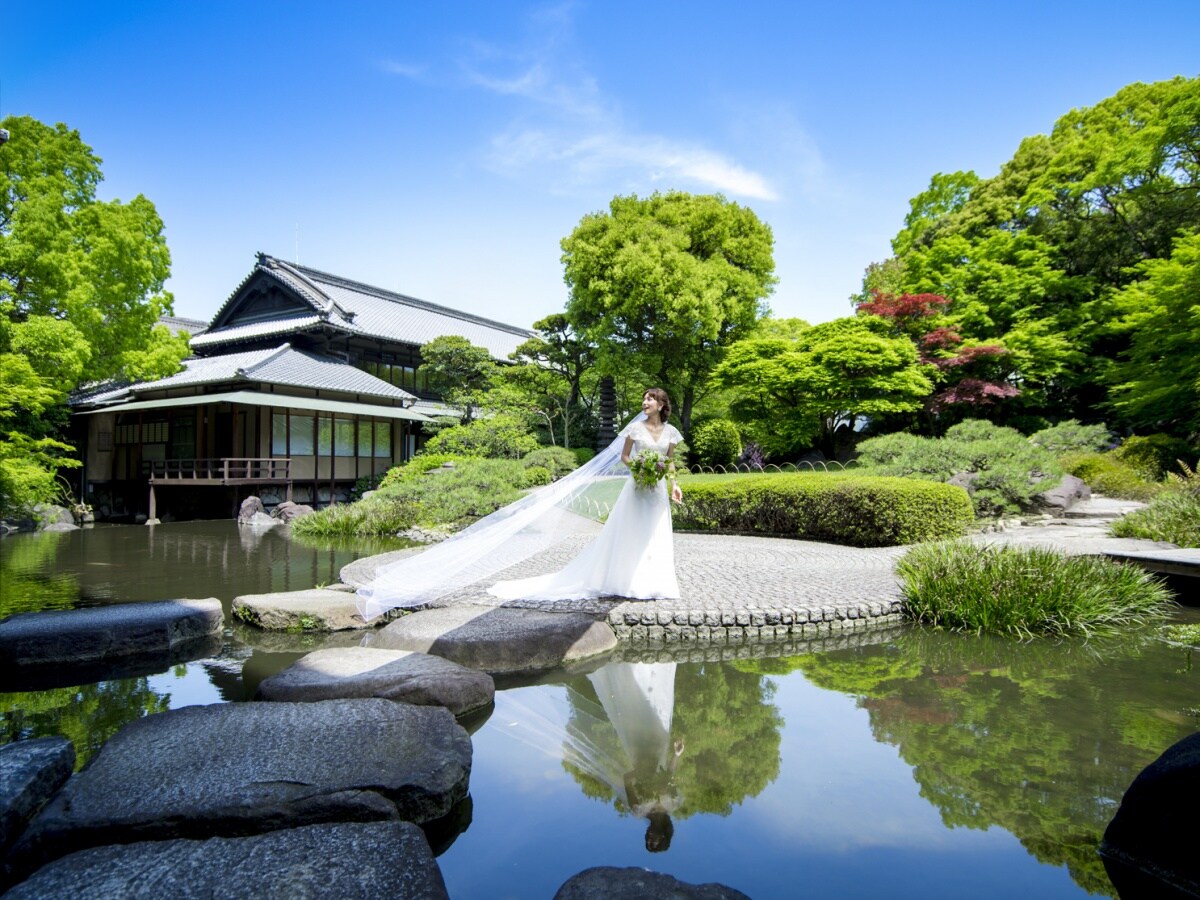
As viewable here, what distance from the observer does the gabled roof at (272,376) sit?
1880cm

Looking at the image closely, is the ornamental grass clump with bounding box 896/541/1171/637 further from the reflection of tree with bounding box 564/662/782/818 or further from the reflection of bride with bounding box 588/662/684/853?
the reflection of bride with bounding box 588/662/684/853

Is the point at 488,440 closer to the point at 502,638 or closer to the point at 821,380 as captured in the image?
the point at 821,380

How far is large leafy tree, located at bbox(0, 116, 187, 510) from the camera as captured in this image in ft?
46.1

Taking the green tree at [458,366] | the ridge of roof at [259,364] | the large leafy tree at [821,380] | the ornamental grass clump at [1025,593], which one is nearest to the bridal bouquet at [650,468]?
the ornamental grass clump at [1025,593]

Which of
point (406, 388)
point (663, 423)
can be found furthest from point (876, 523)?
point (406, 388)

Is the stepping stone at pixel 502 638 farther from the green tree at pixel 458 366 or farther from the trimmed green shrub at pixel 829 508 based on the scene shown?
the green tree at pixel 458 366

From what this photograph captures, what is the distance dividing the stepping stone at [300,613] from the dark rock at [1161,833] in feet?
18.0

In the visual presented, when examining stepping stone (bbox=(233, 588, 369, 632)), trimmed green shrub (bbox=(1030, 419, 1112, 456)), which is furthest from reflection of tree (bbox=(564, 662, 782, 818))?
trimmed green shrub (bbox=(1030, 419, 1112, 456))

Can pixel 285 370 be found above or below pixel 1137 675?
above

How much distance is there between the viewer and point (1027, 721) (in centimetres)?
387

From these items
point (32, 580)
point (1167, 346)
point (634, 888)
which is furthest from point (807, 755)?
point (1167, 346)

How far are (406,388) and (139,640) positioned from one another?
69.0 feet

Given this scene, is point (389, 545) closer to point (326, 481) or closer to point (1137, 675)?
point (326, 481)

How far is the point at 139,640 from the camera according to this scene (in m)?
5.45
